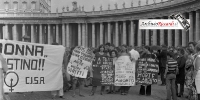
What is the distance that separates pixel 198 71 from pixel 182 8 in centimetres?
3812

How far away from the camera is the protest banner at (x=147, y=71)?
14.4m

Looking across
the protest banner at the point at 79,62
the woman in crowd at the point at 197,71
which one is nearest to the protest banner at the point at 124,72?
the protest banner at the point at 79,62

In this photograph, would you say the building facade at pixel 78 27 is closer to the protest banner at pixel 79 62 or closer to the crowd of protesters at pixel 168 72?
the crowd of protesters at pixel 168 72

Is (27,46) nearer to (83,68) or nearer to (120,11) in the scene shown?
(83,68)

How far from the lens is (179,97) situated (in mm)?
14812

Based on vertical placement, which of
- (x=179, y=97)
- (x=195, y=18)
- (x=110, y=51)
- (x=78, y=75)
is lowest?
(x=179, y=97)

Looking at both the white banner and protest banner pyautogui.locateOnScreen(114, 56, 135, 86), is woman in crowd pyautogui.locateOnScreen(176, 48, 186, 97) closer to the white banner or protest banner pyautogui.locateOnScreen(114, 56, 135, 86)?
protest banner pyautogui.locateOnScreen(114, 56, 135, 86)

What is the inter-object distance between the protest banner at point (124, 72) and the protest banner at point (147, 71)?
12.0 inches

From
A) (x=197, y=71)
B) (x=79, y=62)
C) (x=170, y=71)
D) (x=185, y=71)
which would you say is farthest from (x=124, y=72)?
(x=197, y=71)

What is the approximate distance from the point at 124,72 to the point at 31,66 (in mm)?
4762

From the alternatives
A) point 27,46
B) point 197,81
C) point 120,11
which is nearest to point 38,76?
point 27,46

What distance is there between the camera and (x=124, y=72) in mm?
14594

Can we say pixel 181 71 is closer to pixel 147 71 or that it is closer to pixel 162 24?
pixel 147 71

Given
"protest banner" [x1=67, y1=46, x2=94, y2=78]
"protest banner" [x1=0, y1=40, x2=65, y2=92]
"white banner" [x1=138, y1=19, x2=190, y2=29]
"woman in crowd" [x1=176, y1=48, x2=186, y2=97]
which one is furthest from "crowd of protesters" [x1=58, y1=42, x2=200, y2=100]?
"white banner" [x1=138, y1=19, x2=190, y2=29]
